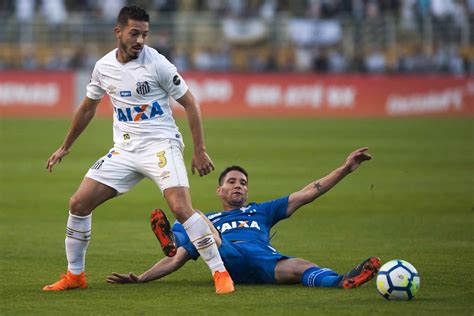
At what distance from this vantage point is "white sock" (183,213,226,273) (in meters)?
9.04

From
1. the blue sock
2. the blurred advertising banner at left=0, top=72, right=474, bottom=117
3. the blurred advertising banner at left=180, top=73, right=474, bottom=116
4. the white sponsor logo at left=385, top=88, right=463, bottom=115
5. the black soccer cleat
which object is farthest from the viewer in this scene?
the white sponsor logo at left=385, top=88, right=463, bottom=115

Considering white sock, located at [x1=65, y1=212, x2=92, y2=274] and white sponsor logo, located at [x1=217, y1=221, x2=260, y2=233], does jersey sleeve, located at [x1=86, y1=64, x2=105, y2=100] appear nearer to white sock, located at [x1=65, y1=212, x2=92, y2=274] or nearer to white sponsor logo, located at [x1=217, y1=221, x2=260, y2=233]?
white sock, located at [x1=65, y1=212, x2=92, y2=274]

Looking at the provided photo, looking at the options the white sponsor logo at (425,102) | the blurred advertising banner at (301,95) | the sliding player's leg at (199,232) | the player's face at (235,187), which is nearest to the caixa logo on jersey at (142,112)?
the sliding player's leg at (199,232)

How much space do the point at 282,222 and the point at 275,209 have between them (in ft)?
14.9

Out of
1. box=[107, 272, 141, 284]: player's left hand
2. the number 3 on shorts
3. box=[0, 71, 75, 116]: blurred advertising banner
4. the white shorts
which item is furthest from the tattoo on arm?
box=[0, 71, 75, 116]: blurred advertising banner

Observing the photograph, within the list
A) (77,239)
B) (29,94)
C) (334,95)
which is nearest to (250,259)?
(77,239)

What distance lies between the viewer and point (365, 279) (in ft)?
29.2

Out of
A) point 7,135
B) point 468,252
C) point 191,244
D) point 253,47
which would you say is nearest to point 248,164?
point 7,135

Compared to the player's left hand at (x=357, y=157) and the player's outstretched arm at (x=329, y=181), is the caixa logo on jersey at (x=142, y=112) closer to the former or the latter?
the player's outstretched arm at (x=329, y=181)

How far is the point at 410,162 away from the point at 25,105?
16336mm

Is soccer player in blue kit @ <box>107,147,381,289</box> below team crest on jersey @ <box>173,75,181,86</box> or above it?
below

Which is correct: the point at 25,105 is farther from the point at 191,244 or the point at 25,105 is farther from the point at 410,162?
the point at 191,244

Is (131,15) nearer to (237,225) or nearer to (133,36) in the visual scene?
(133,36)

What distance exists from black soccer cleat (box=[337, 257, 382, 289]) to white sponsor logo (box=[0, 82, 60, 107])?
2684 cm
